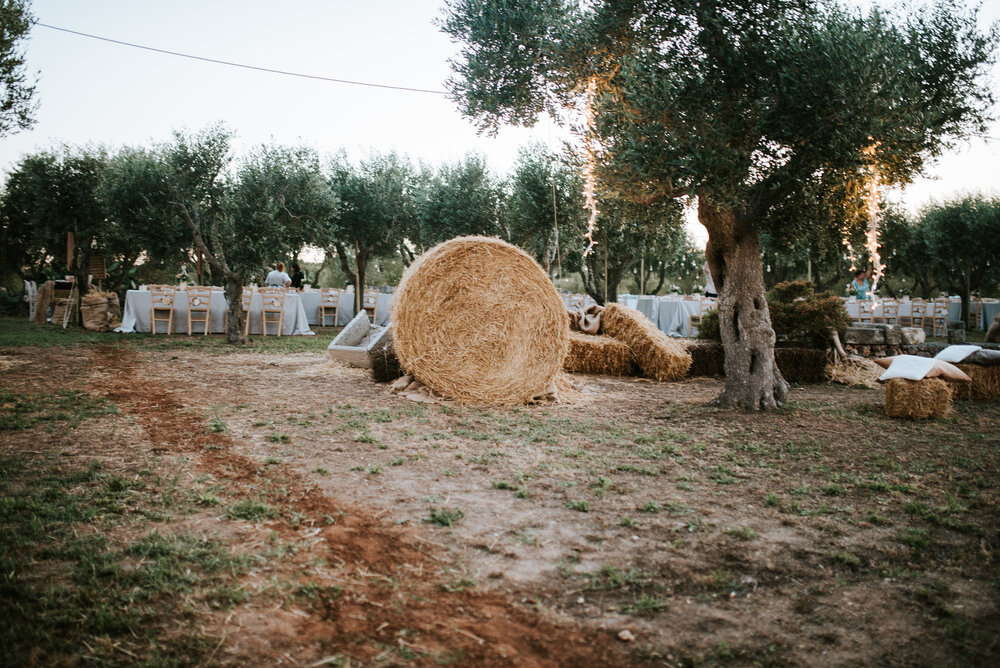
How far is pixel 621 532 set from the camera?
3.28 meters

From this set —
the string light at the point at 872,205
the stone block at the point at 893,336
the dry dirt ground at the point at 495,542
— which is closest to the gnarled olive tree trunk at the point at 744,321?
the dry dirt ground at the point at 495,542

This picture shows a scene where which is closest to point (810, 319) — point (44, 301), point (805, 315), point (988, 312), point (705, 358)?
point (805, 315)

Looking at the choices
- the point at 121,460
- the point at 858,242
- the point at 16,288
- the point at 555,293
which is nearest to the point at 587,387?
the point at 555,293

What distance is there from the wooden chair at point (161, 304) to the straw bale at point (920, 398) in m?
15.6

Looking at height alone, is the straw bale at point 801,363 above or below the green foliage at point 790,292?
below

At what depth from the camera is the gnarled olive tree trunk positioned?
6.93m

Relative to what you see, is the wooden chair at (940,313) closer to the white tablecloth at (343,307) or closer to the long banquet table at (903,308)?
the long banquet table at (903,308)

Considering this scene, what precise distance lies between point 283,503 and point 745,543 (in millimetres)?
2568

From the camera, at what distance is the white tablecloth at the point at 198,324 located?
1571 cm

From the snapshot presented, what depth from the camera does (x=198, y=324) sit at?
53.3 ft

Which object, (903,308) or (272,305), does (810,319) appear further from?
(903,308)

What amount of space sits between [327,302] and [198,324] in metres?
5.32

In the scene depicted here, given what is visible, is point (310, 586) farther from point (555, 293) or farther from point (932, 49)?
point (932, 49)

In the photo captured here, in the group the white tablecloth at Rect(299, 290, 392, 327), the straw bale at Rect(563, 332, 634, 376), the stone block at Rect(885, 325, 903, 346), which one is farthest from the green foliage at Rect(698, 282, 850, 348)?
the white tablecloth at Rect(299, 290, 392, 327)
